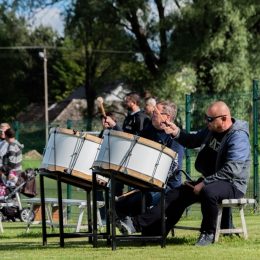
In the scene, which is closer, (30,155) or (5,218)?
(5,218)

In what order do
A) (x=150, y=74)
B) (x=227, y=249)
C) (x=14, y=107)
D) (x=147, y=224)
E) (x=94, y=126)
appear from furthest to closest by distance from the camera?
(x=14, y=107) → (x=150, y=74) → (x=94, y=126) → (x=147, y=224) → (x=227, y=249)

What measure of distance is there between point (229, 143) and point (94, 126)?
12856 mm

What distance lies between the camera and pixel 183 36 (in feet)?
114

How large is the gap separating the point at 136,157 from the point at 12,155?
24.9 feet

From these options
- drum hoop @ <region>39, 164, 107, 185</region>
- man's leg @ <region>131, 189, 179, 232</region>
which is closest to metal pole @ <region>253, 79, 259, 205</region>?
man's leg @ <region>131, 189, 179, 232</region>

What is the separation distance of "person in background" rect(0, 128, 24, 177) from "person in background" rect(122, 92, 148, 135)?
3815 millimetres

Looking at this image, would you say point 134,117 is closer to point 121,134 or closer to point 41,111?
point 121,134

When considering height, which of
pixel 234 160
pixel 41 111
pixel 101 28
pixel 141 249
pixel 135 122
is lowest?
pixel 41 111

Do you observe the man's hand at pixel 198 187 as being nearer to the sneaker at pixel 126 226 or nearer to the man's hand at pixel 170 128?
the man's hand at pixel 170 128

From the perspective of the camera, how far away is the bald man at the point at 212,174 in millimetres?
9359

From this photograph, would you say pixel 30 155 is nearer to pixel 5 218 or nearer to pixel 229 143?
pixel 5 218

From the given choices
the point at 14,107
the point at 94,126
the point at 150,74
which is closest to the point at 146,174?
the point at 94,126

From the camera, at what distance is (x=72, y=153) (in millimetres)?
9867

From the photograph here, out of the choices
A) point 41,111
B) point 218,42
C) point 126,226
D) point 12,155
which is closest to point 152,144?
point 126,226
